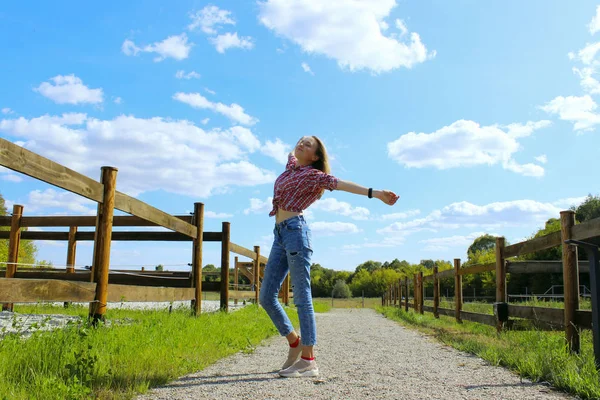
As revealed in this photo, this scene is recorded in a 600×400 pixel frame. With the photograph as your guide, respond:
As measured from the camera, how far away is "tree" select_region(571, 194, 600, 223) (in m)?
47.3

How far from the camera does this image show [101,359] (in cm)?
349

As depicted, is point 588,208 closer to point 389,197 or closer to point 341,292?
point 341,292

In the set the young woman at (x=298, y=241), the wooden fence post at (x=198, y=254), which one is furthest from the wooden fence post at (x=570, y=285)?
the wooden fence post at (x=198, y=254)

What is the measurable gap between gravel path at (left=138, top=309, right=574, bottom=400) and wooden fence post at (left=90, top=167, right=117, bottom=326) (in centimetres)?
121

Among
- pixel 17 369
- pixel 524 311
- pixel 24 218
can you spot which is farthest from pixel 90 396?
pixel 24 218

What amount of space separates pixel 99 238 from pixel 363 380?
8.89ft

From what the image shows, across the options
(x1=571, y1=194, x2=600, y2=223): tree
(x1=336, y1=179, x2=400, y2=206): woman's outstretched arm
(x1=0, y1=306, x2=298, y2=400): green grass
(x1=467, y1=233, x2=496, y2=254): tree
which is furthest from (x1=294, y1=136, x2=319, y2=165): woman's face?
(x1=467, y1=233, x2=496, y2=254): tree

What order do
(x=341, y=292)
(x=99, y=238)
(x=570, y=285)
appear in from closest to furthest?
(x=99, y=238)
(x=570, y=285)
(x=341, y=292)

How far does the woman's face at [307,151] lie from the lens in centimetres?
406

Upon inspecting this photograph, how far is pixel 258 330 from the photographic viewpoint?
6.73m

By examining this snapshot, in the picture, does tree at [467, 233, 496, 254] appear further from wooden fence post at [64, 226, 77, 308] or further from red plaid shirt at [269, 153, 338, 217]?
red plaid shirt at [269, 153, 338, 217]

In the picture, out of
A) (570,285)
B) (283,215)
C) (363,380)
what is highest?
(283,215)

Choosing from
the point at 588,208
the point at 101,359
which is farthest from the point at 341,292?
the point at 101,359

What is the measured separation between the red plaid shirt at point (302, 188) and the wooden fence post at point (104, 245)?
6.16ft
